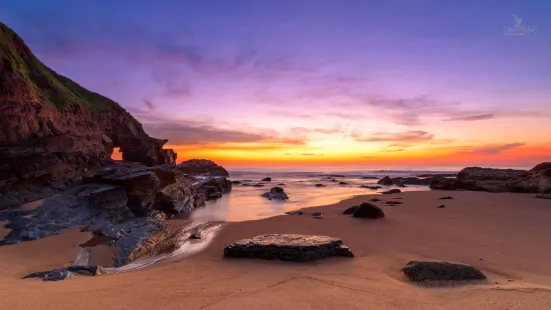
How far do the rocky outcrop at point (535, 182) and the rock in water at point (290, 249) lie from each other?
2307 centimetres

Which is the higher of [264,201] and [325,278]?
[325,278]

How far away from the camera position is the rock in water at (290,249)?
20.8 ft

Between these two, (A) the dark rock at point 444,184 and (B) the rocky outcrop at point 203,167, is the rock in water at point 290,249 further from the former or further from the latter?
(B) the rocky outcrop at point 203,167

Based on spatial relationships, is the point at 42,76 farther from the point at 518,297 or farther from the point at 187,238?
the point at 518,297

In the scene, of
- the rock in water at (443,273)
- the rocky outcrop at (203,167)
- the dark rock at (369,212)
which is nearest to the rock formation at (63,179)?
the rock in water at (443,273)

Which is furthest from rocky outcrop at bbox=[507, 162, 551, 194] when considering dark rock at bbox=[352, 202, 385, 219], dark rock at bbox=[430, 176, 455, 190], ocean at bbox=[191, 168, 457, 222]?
dark rock at bbox=[352, 202, 385, 219]

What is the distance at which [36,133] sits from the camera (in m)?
12.5

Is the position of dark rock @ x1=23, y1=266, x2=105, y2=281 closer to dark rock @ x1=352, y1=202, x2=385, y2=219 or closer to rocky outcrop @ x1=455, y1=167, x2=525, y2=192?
dark rock @ x1=352, y1=202, x2=385, y2=219

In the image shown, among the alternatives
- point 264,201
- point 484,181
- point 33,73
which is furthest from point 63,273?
point 484,181

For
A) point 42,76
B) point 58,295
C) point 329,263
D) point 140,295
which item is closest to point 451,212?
point 329,263

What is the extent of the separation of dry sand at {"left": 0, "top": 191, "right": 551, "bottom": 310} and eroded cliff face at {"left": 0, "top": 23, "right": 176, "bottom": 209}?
354cm

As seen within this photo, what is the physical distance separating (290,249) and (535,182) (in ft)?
82.3

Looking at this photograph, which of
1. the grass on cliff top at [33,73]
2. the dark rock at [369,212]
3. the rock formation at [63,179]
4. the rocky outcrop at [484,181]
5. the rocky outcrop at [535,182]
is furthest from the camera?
the rocky outcrop at [484,181]

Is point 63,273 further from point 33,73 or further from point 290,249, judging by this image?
point 33,73
